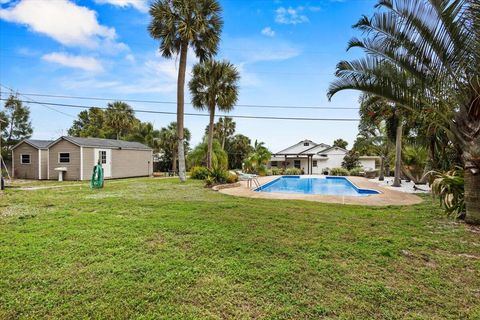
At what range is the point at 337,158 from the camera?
112 feet

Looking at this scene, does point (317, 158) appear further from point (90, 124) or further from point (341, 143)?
point (90, 124)

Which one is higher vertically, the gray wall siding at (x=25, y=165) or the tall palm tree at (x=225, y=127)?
the tall palm tree at (x=225, y=127)

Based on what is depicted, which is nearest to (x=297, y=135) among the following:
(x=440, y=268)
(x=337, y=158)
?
(x=337, y=158)

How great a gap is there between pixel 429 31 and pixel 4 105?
3308 centimetres

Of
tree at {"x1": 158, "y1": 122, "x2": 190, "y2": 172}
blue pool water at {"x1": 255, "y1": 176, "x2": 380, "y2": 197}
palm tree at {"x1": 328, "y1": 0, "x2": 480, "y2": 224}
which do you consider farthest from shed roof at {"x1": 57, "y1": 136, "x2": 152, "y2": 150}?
palm tree at {"x1": 328, "y1": 0, "x2": 480, "y2": 224}

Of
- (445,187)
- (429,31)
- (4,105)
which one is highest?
(4,105)

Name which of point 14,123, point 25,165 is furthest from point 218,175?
point 14,123

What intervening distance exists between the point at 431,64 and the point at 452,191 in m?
3.16

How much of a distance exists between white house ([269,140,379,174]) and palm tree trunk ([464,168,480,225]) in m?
27.1

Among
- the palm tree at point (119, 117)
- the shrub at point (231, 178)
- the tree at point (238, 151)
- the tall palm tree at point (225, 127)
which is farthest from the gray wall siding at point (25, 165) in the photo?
the tree at point (238, 151)

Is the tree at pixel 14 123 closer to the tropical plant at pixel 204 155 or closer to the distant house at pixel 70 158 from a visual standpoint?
the distant house at pixel 70 158

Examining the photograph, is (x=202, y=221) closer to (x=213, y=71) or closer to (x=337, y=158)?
(x=213, y=71)

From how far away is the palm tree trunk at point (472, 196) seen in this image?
5418mm

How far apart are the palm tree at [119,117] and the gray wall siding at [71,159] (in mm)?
12740
